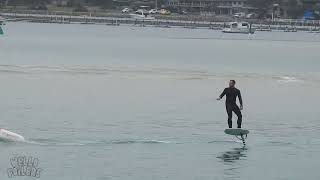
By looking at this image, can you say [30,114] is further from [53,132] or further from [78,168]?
[78,168]

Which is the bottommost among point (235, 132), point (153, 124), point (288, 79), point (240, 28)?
point (240, 28)

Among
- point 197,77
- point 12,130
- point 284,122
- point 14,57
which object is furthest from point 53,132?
point 14,57

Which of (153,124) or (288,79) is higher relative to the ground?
(153,124)

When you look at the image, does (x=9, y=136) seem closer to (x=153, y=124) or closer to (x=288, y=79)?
(x=153, y=124)

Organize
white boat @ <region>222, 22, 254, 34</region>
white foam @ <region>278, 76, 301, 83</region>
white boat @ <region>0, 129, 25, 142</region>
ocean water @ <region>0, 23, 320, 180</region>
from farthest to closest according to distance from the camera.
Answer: white boat @ <region>222, 22, 254, 34</region> < white foam @ <region>278, 76, 301, 83</region> < white boat @ <region>0, 129, 25, 142</region> < ocean water @ <region>0, 23, 320, 180</region>

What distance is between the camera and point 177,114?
39.5 meters

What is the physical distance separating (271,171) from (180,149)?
12.9 ft

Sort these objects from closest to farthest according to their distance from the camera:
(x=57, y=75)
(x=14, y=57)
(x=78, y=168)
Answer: (x=78, y=168)
(x=57, y=75)
(x=14, y=57)

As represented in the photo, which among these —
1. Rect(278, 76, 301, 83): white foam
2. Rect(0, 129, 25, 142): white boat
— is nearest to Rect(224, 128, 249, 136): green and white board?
Rect(0, 129, 25, 142): white boat

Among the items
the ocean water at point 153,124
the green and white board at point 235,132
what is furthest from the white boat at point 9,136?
the green and white board at point 235,132

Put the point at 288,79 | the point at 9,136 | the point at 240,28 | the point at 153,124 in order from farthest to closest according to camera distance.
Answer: the point at 240,28 < the point at 288,79 < the point at 153,124 < the point at 9,136

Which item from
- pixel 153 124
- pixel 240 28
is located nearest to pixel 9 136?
pixel 153 124

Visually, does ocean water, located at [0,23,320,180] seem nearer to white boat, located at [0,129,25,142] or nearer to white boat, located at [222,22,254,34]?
white boat, located at [0,129,25,142]

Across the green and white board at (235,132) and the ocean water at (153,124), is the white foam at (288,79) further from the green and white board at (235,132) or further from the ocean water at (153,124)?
the green and white board at (235,132)
